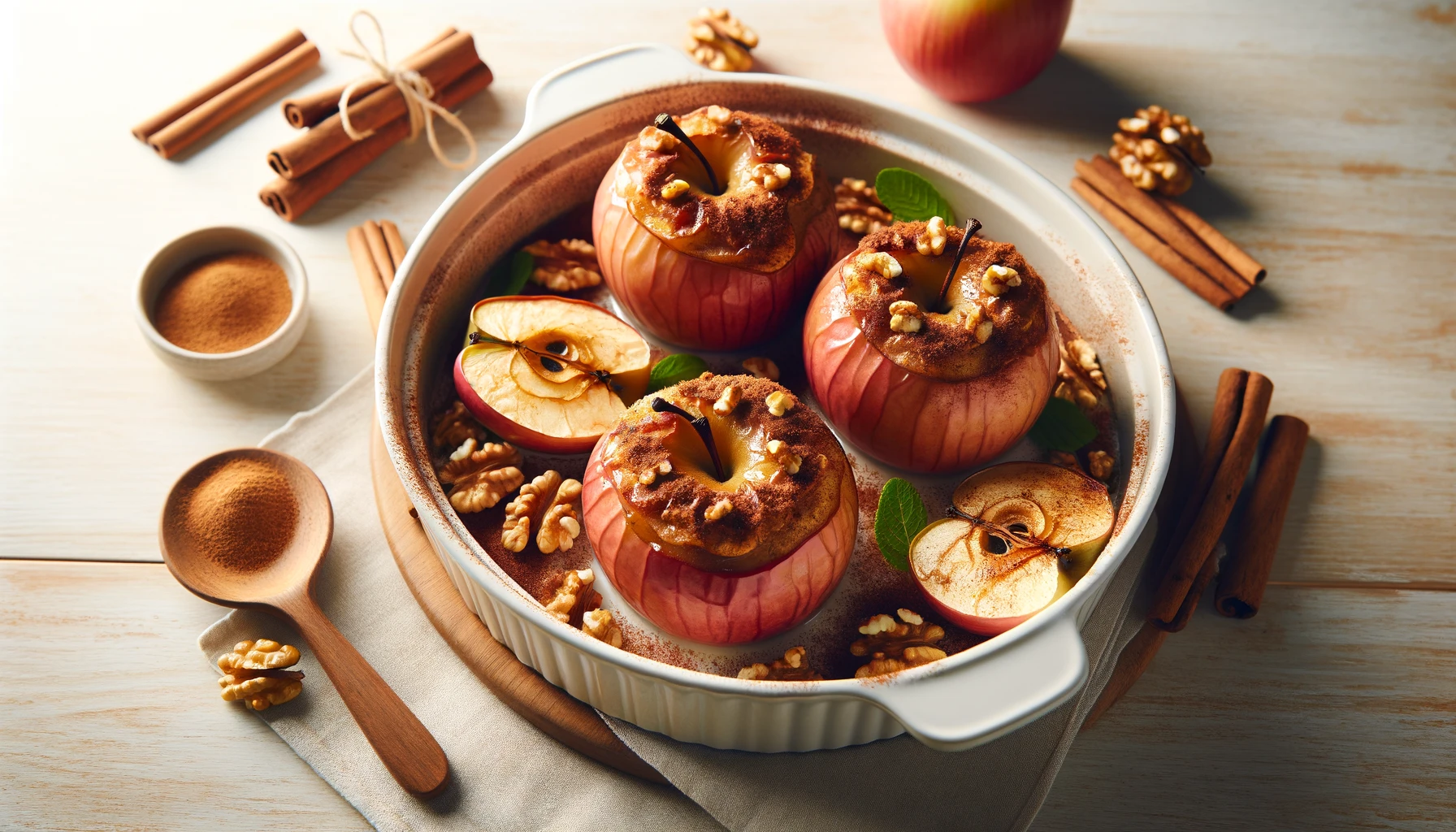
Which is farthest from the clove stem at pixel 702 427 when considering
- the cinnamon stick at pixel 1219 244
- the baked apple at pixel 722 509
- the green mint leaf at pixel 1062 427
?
the cinnamon stick at pixel 1219 244

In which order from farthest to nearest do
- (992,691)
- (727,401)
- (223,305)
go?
(223,305), (727,401), (992,691)

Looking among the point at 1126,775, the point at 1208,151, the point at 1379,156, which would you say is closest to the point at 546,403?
the point at 1126,775

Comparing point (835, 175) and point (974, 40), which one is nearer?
point (835, 175)

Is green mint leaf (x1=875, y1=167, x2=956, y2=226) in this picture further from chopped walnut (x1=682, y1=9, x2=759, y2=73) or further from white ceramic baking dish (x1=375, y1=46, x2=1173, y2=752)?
chopped walnut (x1=682, y1=9, x2=759, y2=73)

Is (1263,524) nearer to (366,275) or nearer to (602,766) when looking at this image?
(602,766)

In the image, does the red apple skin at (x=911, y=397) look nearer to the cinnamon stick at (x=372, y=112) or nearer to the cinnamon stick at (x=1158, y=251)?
the cinnamon stick at (x=1158, y=251)

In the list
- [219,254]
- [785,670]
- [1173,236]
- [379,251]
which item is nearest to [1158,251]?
[1173,236]
